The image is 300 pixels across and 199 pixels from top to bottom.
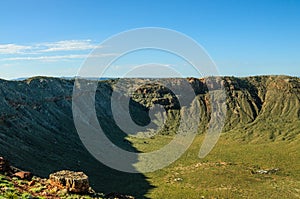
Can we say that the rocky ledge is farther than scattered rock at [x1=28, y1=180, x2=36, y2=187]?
No

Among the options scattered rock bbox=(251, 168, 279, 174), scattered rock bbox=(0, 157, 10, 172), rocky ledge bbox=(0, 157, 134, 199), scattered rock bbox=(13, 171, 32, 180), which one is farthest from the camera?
scattered rock bbox=(251, 168, 279, 174)

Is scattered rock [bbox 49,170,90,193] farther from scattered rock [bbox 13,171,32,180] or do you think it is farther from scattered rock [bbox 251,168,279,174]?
scattered rock [bbox 251,168,279,174]

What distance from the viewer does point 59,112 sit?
132500mm

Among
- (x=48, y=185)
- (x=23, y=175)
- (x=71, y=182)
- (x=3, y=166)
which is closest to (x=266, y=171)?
(x=71, y=182)

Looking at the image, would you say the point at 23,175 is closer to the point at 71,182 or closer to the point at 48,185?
the point at 48,185

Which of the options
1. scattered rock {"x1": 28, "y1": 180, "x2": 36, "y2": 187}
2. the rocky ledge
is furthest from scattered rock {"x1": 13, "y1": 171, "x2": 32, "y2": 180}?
scattered rock {"x1": 28, "y1": 180, "x2": 36, "y2": 187}

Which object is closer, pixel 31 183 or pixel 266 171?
pixel 31 183

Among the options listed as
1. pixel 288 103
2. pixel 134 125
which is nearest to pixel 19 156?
pixel 134 125

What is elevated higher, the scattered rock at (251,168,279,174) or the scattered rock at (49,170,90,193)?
the scattered rock at (49,170,90,193)

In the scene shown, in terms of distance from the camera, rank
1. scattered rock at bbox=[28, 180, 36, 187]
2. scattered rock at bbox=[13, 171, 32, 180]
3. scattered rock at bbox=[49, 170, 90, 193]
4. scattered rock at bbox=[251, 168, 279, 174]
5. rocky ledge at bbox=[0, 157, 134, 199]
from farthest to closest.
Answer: scattered rock at bbox=[251, 168, 279, 174] → scattered rock at bbox=[13, 171, 32, 180] → scattered rock at bbox=[49, 170, 90, 193] → scattered rock at bbox=[28, 180, 36, 187] → rocky ledge at bbox=[0, 157, 134, 199]

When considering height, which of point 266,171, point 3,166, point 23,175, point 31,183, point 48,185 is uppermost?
point 3,166

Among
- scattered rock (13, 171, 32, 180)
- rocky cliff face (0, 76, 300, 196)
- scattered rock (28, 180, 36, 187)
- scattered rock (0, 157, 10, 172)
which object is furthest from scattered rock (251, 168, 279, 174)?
scattered rock (0, 157, 10, 172)

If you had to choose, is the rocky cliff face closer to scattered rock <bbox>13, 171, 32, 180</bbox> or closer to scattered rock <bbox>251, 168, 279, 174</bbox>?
scattered rock <bbox>251, 168, 279, 174</bbox>

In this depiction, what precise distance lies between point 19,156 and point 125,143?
7712cm
